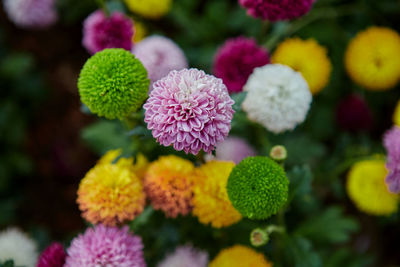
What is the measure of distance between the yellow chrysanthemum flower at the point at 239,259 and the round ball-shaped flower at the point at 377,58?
3.63ft

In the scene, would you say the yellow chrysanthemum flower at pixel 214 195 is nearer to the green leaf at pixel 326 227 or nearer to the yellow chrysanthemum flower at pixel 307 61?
the green leaf at pixel 326 227

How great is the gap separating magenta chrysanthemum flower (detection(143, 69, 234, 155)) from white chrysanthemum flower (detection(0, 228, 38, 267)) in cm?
110

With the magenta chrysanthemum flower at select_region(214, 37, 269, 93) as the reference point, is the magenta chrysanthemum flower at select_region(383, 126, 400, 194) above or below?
below

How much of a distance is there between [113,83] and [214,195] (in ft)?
1.66

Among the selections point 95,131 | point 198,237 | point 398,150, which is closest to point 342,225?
point 398,150

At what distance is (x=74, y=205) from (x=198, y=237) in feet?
3.84

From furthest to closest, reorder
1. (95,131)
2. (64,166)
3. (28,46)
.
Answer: (28,46)
(64,166)
(95,131)

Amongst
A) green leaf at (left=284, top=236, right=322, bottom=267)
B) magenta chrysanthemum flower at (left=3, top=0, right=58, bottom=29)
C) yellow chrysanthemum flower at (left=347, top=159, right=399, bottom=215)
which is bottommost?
green leaf at (left=284, top=236, right=322, bottom=267)

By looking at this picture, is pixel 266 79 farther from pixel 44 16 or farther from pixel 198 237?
pixel 44 16

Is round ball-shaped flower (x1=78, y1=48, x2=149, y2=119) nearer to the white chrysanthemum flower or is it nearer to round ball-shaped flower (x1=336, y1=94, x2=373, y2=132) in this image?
the white chrysanthemum flower

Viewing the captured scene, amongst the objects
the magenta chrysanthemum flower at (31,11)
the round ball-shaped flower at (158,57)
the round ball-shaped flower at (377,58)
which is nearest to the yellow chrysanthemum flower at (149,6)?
the round ball-shaped flower at (158,57)

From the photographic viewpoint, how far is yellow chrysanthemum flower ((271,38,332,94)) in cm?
179

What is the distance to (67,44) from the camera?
292 centimetres

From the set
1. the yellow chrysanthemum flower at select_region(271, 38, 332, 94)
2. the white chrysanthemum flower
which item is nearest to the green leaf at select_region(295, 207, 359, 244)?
the yellow chrysanthemum flower at select_region(271, 38, 332, 94)
